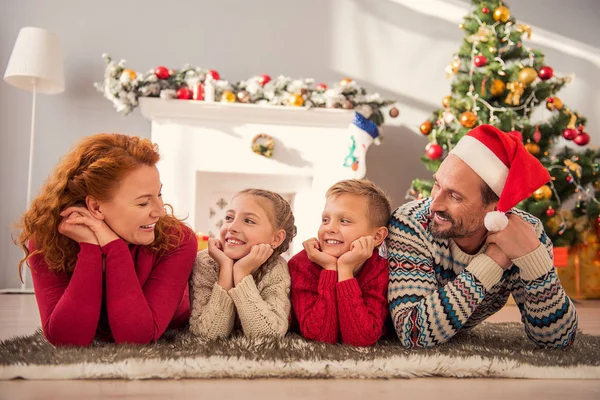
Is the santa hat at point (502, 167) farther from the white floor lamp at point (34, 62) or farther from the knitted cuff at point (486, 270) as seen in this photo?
the white floor lamp at point (34, 62)

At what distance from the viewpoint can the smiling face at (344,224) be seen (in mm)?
1734

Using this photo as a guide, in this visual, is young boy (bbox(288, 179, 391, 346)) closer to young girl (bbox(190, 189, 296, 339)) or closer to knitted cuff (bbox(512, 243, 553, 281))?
young girl (bbox(190, 189, 296, 339))

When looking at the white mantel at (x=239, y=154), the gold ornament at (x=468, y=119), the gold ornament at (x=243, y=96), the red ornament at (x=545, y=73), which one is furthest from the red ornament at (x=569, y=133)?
the gold ornament at (x=243, y=96)

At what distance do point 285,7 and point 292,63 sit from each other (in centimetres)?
43

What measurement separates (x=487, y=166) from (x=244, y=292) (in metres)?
0.75

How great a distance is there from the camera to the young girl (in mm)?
1653

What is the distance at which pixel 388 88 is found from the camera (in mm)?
4727

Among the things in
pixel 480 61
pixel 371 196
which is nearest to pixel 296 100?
pixel 480 61

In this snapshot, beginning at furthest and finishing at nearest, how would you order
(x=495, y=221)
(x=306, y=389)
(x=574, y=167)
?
(x=574, y=167)
(x=495, y=221)
(x=306, y=389)

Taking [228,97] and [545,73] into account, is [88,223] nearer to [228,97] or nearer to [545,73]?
[228,97]

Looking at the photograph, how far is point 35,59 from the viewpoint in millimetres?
3852

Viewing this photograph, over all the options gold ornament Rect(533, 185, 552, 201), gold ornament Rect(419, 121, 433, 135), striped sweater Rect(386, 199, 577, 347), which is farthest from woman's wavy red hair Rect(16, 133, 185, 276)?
gold ornament Rect(533, 185, 552, 201)

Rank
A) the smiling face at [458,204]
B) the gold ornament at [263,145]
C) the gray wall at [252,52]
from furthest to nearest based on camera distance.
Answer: the gray wall at [252,52], the gold ornament at [263,145], the smiling face at [458,204]

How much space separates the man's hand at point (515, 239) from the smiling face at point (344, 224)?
37cm
